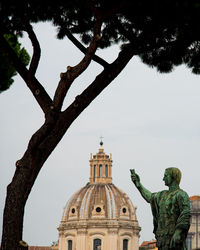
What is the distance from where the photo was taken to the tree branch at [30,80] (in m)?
8.98

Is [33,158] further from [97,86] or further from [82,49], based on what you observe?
[82,49]

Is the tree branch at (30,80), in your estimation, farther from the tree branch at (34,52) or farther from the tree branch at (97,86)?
the tree branch at (97,86)

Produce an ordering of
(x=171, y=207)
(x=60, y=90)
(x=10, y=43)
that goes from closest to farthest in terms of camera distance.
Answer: (x=171, y=207)
(x=60, y=90)
(x=10, y=43)

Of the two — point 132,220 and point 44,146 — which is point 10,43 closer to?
point 44,146

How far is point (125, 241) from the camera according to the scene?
82812 millimetres

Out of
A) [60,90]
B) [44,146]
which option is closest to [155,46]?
[60,90]

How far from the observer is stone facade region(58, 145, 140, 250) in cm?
8181

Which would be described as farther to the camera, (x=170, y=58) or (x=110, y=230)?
(x=110, y=230)

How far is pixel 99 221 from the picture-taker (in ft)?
270

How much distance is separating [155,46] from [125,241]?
74749 mm

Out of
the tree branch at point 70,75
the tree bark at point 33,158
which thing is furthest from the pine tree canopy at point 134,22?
the tree bark at point 33,158

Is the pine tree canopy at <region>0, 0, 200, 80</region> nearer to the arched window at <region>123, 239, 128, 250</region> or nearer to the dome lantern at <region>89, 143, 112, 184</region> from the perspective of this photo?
the arched window at <region>123, 239, 128, 250</region>

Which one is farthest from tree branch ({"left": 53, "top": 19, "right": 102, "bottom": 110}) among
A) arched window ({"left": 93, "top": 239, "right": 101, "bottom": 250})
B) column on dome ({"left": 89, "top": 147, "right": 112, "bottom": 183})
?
column on dome ({"left": 89, "top": 147, "right": 112, "bottom": 183})

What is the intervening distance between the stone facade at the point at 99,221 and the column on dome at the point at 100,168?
1209mm
